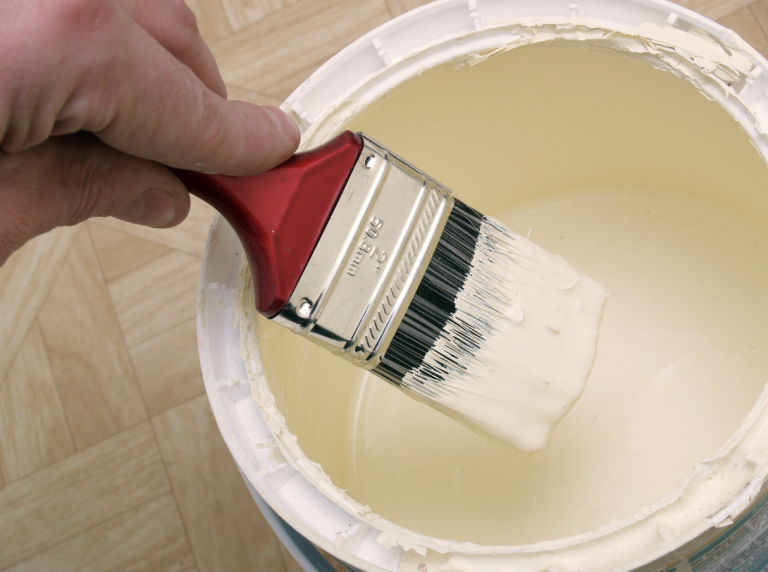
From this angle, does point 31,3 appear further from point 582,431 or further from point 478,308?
point 582,431

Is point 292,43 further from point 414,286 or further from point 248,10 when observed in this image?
point 414,286

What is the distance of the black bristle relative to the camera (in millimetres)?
592

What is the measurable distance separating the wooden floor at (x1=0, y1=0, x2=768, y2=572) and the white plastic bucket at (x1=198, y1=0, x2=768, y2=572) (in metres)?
0.35

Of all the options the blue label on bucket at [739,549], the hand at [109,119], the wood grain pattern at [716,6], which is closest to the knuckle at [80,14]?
the hand at [109,119]

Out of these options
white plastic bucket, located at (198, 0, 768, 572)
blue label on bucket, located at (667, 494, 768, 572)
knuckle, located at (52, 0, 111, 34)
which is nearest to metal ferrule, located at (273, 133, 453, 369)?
white plastic bucket, located at (198, 0, 768, 572)

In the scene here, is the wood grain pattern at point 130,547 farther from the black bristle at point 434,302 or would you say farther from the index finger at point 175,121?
the index finger at point 175,121

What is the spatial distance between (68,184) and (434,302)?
0.32 metres

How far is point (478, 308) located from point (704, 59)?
0.32 meters

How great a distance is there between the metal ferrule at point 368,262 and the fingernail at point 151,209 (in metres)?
0.13

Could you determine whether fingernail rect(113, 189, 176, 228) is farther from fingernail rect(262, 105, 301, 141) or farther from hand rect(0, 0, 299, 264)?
fingernail rect(262, 105, 301, 141)

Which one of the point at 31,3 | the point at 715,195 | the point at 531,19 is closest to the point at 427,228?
the point at 531,19

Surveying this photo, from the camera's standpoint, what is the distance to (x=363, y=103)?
667 mm

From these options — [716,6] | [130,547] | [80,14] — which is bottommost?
[130,547]

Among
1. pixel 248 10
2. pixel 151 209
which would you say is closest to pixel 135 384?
pixel 151 209
